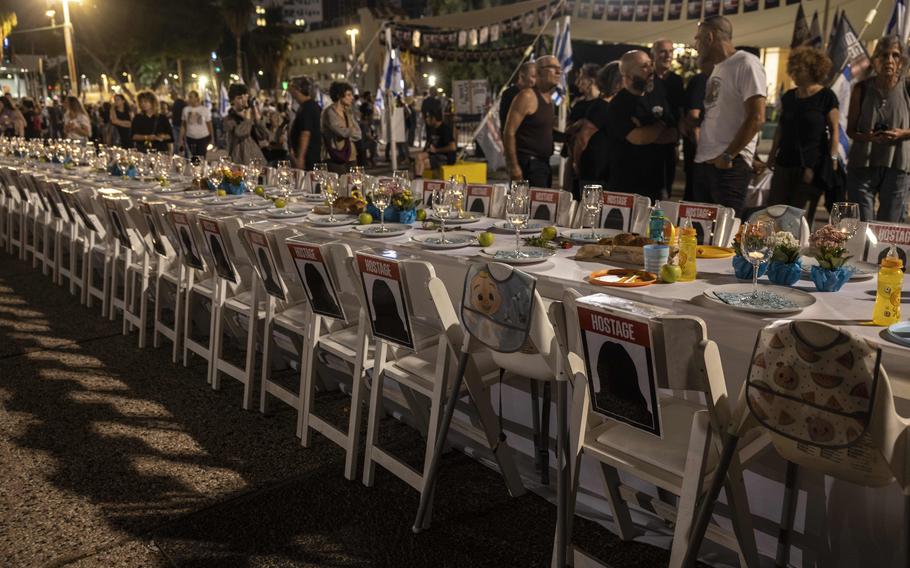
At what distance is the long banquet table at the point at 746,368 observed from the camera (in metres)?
1.99

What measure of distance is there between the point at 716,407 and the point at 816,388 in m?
0.30

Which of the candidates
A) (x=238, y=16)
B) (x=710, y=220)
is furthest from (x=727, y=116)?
(x=238, y=16)

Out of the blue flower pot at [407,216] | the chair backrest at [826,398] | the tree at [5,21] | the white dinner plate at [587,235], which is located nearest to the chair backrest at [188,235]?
the blue flower pot at [407,216]

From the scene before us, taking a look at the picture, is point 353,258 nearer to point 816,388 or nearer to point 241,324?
point 816,388

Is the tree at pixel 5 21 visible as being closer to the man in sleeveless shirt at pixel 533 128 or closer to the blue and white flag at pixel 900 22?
the man in sleeveless shirt at pixel 533 128

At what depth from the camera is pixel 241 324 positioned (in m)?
4.65

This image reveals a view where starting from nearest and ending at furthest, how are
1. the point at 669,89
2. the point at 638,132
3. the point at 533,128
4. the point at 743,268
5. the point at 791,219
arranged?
1. the point at 743,268
2. the point at 791,219
3. the point at 638,132
4. the point at 669,89
5. the point at 533,128

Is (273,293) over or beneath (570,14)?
beneath

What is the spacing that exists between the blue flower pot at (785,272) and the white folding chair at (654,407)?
0.56 metres

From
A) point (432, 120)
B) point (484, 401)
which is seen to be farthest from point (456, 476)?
point (432, 120)

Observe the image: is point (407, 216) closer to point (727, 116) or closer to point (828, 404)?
point (727, 116)

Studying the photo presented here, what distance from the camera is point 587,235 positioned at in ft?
11.5

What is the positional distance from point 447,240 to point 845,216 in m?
1.63

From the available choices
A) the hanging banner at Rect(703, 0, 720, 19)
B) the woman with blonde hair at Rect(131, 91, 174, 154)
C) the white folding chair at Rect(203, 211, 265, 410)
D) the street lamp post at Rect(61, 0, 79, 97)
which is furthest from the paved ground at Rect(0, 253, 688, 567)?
the street lamp post at Rect(61, 0, 79, 97)
